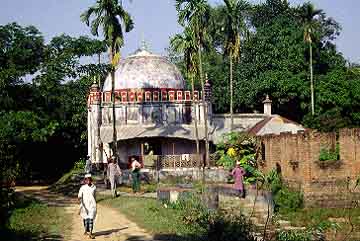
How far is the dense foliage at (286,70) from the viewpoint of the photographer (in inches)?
1567

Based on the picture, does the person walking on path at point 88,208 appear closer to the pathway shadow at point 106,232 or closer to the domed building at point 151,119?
the pathway shadow at point 106,232

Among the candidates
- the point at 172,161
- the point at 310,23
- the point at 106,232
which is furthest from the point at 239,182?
the point at 310,23

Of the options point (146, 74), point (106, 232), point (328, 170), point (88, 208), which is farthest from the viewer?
point (146, 74)

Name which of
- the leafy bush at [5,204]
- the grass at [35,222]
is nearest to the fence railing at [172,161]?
the grass at [35,222]

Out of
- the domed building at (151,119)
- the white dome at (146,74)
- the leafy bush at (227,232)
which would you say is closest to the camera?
the leafy bush at (227,232)

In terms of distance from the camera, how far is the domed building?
3338cm

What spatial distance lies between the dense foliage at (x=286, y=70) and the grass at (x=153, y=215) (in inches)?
844

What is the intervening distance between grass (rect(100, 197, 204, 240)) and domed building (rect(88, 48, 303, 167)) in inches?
543

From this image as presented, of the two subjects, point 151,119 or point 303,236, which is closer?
point 303,236

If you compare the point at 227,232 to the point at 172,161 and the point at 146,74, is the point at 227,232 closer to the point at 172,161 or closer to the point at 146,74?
the point at 172,161

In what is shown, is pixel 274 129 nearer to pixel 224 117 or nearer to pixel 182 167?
pixel 224 117

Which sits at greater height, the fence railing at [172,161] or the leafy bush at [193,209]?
the fence railing at [172,161]

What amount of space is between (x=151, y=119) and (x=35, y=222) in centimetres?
1967

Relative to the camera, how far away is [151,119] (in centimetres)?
3416
